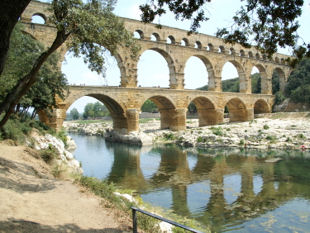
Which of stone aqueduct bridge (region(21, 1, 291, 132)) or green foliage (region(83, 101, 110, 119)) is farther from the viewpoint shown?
green foliage (region(83, 101, 110, 119))

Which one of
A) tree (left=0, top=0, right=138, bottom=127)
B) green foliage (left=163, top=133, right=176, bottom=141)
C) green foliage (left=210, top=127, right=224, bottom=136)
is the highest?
tree (left=0, top=0, right=138, bottom=127)

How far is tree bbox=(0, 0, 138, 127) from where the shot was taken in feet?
15.6

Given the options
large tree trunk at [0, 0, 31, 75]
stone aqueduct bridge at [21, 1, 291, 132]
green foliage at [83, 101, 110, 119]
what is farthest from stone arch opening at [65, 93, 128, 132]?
green foliage at [83, 101, 110, 119]

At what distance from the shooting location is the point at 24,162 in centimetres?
749

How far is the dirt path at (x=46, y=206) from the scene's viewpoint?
3977 millimetres

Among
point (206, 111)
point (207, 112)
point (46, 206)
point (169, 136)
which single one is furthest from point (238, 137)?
point (46, 206)

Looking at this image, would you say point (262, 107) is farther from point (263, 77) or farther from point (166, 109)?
point (166, 109)

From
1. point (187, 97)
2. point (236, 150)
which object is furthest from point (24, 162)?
point (187, 97)

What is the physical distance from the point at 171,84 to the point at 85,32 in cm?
1986

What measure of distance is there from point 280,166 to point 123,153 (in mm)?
9935

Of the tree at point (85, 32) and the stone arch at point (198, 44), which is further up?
the stone arch at point (198, 44)

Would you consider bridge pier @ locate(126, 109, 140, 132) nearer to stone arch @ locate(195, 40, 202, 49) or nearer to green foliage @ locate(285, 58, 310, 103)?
stone arch @ locate(195, 40, 202, 49)

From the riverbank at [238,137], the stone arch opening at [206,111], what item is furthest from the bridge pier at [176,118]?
the stone arch opening at [206,111]

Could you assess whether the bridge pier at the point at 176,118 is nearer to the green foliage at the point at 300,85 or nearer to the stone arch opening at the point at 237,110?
the stone arch opening at the point at 237,110
